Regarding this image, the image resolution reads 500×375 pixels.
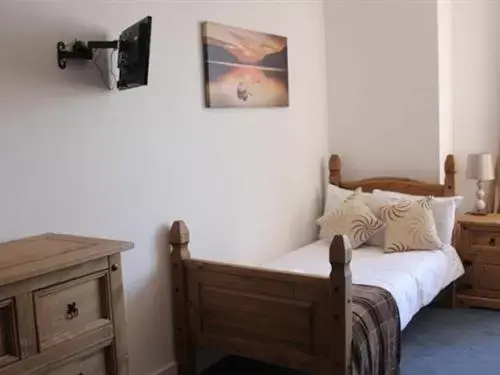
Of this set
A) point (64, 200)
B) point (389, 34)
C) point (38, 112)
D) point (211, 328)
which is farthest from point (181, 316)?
point (389, 34)

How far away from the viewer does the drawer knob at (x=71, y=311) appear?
200 centimetres

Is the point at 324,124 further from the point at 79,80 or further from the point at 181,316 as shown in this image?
the point at 79,80

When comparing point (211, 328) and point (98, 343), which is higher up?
point (98, 343)

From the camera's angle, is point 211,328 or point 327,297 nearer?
point 327,297

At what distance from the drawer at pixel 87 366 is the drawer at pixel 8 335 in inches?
6.5

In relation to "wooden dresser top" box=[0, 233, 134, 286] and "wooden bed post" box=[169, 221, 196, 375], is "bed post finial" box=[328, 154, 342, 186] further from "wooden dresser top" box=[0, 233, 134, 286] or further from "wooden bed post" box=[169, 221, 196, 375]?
"wooden dresser top" box=[0, 233, 134, 286]

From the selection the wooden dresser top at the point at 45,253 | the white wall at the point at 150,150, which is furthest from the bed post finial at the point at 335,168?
the wooden dresser top at the point at 45,253

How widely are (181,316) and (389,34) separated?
2.51m

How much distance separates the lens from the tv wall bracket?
8.12ft

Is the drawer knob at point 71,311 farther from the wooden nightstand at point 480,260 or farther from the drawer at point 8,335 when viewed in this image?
the wooden nightstand at point 480,260

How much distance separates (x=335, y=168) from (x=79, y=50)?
2340mm

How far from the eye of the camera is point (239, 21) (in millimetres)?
3521

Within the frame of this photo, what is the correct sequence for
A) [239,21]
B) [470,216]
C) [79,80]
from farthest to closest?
1. [470,216]
2. [239,21]
3. [79,80]

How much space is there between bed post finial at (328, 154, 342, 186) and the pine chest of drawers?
2.46 m
